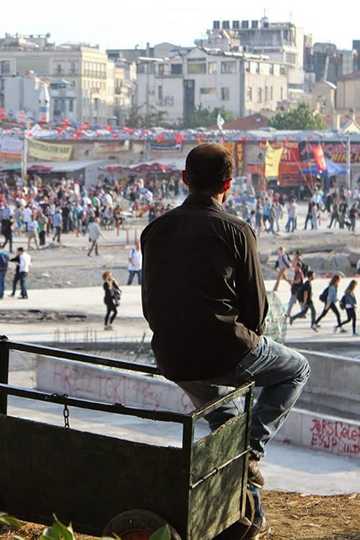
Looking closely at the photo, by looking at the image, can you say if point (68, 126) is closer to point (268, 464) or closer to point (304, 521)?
point (268, 464)

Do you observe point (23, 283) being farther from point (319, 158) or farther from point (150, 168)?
point (150, 168)

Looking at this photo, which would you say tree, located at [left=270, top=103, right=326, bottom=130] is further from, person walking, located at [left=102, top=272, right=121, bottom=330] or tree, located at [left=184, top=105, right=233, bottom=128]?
person walking, located at [left=102, top=272, right=121, bottom=330]

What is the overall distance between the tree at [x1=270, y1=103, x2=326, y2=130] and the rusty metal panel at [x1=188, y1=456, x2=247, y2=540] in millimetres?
93458

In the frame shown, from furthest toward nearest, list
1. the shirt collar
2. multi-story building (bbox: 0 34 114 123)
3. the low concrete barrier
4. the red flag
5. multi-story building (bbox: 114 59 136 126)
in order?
multi-story building (bbox: 114 59 136 126) < multi-story building (bbox: 0 34 114 123) < the red flag < the low concrete barrier < the shirt collar

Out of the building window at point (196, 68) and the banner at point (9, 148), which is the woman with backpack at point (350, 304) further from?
the building window at point (196, 68)

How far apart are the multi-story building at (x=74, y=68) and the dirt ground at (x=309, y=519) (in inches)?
4860

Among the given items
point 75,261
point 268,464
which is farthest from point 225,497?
point 75,261

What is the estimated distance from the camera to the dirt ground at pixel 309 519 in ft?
19.9

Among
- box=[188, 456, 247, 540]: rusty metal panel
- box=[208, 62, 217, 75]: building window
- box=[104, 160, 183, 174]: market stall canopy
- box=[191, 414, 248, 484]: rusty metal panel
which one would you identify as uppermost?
box=[208, 62, 217, 75]: building window

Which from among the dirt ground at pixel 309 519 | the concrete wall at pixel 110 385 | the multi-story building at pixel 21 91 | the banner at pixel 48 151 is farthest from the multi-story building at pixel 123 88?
the dirt ground at pixel 309 519

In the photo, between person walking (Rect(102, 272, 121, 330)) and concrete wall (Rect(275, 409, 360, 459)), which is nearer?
concrete wall (Rect(275, 409, 360, 459))

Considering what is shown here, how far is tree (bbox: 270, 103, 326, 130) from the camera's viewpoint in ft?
321

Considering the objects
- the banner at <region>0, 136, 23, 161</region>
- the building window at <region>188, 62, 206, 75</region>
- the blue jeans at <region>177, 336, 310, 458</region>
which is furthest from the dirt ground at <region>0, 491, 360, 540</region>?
the building window at <region>188, 62, 206, 75</region>

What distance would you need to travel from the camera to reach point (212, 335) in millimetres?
4883
